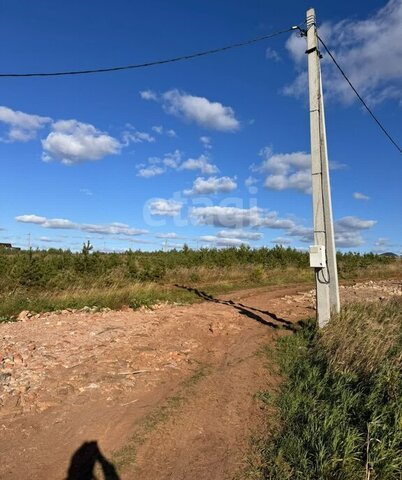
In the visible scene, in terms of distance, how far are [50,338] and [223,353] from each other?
307 cm

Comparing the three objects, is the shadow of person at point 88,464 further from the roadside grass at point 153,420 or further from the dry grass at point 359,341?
the dry grass at point 359,341

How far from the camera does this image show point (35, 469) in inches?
134

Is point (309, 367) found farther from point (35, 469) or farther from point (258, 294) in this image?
point (258, 294)

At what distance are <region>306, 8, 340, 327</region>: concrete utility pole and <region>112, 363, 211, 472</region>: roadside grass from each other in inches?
127

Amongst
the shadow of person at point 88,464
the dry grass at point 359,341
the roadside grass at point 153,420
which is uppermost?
the dry grass at point 359,341

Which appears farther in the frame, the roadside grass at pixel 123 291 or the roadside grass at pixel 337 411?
the roadside grass at pixel 123 291

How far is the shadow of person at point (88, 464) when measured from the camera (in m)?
3.32

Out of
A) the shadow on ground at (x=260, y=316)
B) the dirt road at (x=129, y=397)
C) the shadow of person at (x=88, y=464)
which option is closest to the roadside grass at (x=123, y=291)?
the shadow on ground at (x=260, y=316)

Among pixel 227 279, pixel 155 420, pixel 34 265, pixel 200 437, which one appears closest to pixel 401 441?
pixel 200 437

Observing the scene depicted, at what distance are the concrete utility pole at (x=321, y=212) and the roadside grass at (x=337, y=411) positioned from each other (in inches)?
31.8

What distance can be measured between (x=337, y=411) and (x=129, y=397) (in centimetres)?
241

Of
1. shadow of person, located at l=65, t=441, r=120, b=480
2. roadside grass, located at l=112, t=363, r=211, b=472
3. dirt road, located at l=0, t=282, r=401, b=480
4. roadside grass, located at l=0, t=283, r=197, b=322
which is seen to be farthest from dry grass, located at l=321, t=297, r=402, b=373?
roadside grass, located at l=0, t=283, r=197, b=322

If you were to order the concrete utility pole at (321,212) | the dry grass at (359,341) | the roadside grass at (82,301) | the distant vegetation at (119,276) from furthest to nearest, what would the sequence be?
the distant vegetation at (119,276), the roadside grass at (82,301), the concrete utility pole at (321,212), the dry grass at (359,341)

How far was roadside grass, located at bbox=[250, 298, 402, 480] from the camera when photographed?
3.40 metres
